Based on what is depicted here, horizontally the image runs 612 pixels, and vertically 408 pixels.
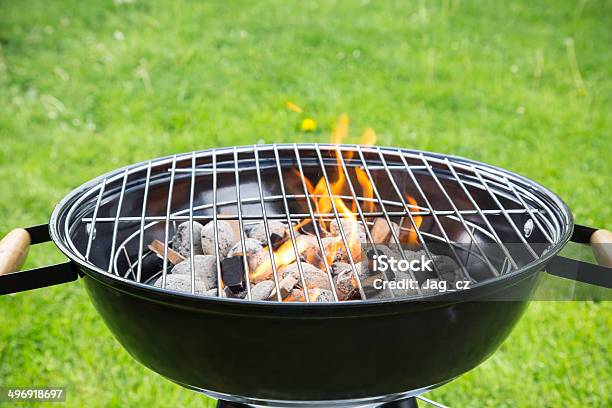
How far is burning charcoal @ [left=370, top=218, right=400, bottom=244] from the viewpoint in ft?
5.57

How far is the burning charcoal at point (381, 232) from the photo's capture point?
5.57 feet

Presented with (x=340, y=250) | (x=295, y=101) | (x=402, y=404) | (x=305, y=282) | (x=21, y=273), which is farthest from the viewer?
(x=295, y=101)

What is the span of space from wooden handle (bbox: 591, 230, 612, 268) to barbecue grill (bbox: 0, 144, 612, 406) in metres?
0.01

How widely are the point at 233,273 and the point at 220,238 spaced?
0.16 metres

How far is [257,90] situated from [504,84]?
154 centimetres

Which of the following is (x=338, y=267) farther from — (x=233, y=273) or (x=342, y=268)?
(x=233, y=273)

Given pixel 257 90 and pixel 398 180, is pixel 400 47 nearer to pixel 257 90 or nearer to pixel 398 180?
pixel 257 90

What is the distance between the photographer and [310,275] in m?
1.48

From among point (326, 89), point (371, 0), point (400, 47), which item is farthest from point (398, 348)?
point (371, 0)

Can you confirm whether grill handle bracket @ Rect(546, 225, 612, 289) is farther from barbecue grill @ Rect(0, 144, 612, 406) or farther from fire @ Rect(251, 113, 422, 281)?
fire @ Rect(251, 113, 422, 281)

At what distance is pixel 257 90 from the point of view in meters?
4.31

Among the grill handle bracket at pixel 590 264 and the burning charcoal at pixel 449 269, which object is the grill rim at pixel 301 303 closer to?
the grill handle bracket at pixel 590 264

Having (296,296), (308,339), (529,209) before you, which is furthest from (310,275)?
(529,209)

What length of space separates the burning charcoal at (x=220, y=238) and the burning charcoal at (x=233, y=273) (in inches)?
3.6
